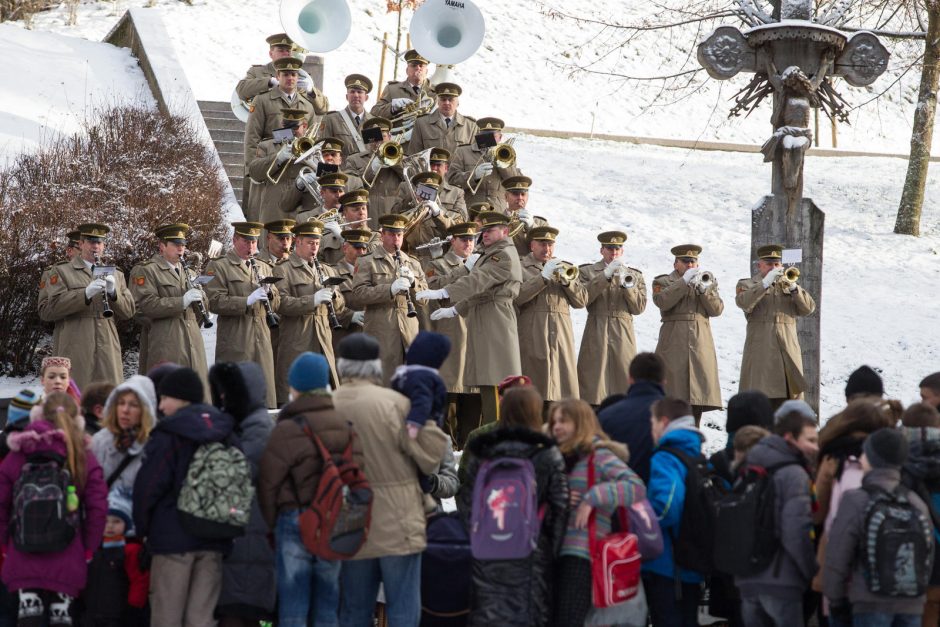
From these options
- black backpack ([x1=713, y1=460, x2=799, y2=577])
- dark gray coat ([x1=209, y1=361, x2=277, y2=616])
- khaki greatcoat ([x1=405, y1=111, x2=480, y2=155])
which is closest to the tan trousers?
dark gray coat ([x1=209, y1=361, x2=277, y2=616])

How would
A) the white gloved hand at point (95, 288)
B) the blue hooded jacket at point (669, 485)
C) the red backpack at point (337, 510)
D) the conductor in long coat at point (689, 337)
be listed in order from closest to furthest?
the red backpack at point (337, 510) < the blue hooded jacket at point (669, 485) < the white gloved hand at point (95, 288) < the conductor in long coat at point (689, 337)

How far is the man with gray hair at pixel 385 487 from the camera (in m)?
6.43

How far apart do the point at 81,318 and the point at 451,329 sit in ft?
9.93

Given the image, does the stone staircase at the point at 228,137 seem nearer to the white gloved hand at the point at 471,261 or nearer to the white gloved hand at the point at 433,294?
the white gloved hand at the point at 471,261

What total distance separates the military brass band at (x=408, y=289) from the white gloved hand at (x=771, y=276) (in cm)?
1

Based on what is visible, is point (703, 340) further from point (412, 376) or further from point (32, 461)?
point (32, 461)

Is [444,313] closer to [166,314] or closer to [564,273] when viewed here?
[564,273]

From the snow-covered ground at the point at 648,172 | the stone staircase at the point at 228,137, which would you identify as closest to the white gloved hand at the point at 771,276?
the snow-covered ground at the point at 648,172

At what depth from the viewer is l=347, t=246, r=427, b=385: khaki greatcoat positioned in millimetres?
10977

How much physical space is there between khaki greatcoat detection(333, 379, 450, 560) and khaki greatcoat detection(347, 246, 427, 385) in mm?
4408

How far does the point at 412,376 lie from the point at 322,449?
0.67 m

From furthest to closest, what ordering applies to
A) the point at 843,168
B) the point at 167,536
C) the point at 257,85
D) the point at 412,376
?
the point at 843,168, the point at 257,85, the point at 412,376, the point at 167,536

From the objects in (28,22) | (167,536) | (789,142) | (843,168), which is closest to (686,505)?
(167,536)

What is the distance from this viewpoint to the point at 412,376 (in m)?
6.62
